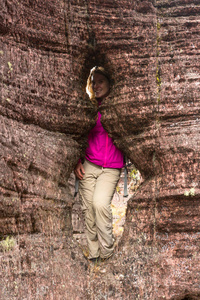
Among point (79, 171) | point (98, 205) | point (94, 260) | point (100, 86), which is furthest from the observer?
point (100, 86)

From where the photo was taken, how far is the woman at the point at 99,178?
4449 mm

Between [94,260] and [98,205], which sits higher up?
[98,205]

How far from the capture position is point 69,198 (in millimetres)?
4449

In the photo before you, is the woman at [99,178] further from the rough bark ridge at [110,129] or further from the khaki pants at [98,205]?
the rough bark ridge at [110,129]

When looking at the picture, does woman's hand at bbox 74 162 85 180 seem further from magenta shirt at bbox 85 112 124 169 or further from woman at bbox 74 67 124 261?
magenta shirt at bbox 85 112 124 169

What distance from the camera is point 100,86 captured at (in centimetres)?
491

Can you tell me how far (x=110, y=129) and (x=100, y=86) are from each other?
2.22 ft

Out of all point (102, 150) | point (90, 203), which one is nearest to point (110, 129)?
point (102, 150)

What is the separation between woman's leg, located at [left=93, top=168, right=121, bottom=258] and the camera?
4410mm

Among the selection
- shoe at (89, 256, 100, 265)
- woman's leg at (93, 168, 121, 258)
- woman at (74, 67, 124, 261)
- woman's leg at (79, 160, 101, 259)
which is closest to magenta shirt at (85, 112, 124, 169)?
woman at (74, 67, 124, 261)

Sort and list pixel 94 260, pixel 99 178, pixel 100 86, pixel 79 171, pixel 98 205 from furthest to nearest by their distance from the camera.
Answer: pixel 100 86
pixel 79 171
pixel 99 178
pixel 94 260
pixel 98 205

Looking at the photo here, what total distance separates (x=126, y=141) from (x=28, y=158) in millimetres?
1376

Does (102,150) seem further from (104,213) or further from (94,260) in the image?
(94,260)

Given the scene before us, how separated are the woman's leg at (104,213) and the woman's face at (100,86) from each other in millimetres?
1195
